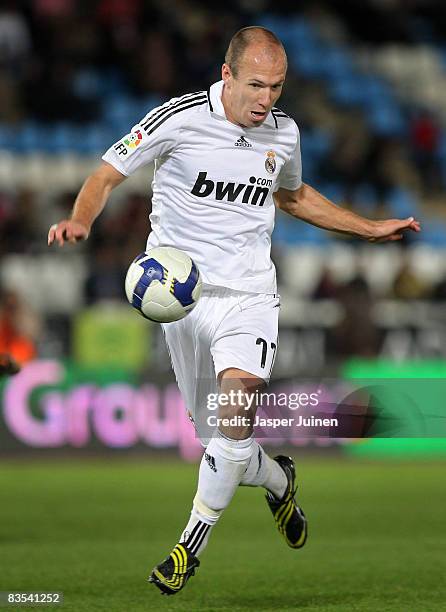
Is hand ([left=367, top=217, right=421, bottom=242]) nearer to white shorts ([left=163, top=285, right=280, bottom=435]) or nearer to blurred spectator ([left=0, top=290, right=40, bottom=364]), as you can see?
white shorts ([left=163, top=285, right=280, bottom=435])

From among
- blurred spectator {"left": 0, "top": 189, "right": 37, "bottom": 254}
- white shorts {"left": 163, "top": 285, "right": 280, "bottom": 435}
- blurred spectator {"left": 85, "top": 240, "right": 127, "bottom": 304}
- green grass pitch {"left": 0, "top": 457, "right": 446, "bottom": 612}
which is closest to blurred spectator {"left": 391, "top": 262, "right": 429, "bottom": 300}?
green grass pitch {"left": 0, "top": 457, "right": 446, "bottom": 612}

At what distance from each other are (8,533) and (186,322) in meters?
3.30

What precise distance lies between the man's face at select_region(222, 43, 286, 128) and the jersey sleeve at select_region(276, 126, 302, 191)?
0.40 meters

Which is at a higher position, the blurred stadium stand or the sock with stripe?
the blurred stadium stand

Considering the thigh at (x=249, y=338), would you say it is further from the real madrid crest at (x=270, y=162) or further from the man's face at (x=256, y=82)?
the man's face at (x=256, y=82)

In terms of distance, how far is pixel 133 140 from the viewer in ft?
19.5

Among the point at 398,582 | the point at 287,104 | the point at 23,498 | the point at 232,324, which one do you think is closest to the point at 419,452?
the point at 23,498

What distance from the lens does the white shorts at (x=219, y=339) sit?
5.87m

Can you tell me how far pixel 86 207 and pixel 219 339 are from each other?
86 centimetres

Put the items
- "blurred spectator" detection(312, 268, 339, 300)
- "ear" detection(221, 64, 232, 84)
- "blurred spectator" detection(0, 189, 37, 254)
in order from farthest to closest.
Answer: "blurred spectator" detection(312, 268, 339, 300) < "blurred spectator" detection(0, 189, 37, 254) < "ear" detection(221, 64, 232, 84)

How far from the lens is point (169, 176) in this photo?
614 centimetres

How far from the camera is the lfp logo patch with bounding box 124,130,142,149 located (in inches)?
233

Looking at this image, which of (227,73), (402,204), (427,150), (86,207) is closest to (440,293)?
(402,204)

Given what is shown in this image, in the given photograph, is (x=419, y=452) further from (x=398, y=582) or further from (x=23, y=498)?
(x=398, y=582)
